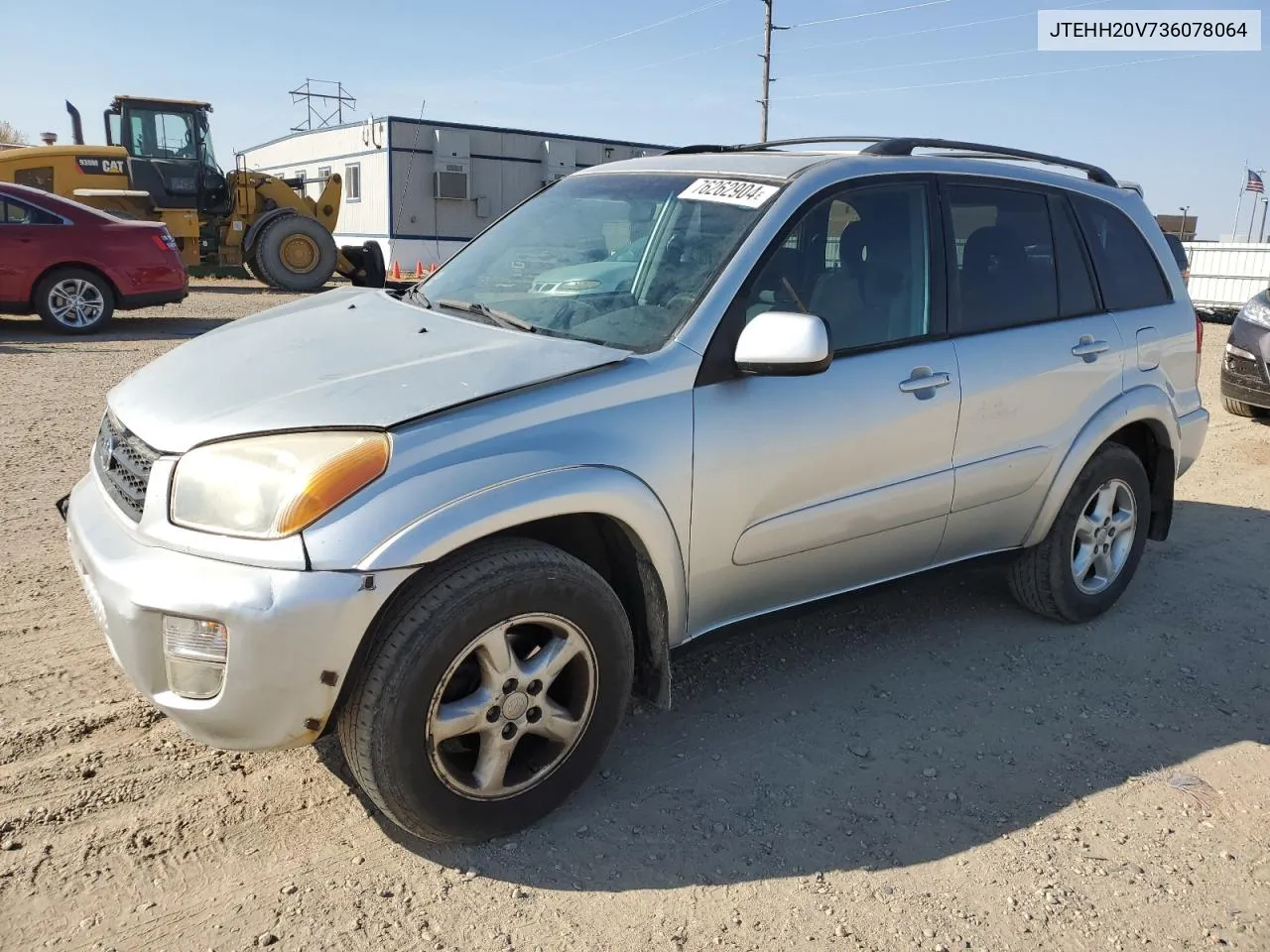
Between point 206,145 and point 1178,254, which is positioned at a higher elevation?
point 206,145

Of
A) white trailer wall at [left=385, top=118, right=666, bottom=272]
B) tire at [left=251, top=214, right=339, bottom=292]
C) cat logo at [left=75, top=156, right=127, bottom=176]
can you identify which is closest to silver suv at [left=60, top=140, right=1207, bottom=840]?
tire at [left=251, top=214, right=339, bottom=292]

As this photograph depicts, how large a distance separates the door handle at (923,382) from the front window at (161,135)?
17241 millimetres

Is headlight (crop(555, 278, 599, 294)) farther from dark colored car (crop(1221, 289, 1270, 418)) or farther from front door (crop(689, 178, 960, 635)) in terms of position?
dark colored car (crop(1221, 289, 1270, 418))

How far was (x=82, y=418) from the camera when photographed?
702 cm

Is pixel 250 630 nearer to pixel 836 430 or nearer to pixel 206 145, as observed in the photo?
pixel 836 430

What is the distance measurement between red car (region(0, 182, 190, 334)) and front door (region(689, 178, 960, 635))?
34.0 feet

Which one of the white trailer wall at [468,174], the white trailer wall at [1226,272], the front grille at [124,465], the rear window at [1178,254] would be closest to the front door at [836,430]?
the front grille at [124,465]

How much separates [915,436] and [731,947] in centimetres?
174

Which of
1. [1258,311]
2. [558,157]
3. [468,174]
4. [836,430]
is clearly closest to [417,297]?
[836,430]

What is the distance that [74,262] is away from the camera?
11.2m

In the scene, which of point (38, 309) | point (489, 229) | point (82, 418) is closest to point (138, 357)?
point (38, 309)

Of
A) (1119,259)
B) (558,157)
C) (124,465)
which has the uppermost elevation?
(558,157)

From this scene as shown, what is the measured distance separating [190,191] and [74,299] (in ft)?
22.3

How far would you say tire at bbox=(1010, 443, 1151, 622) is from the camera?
163 inches
